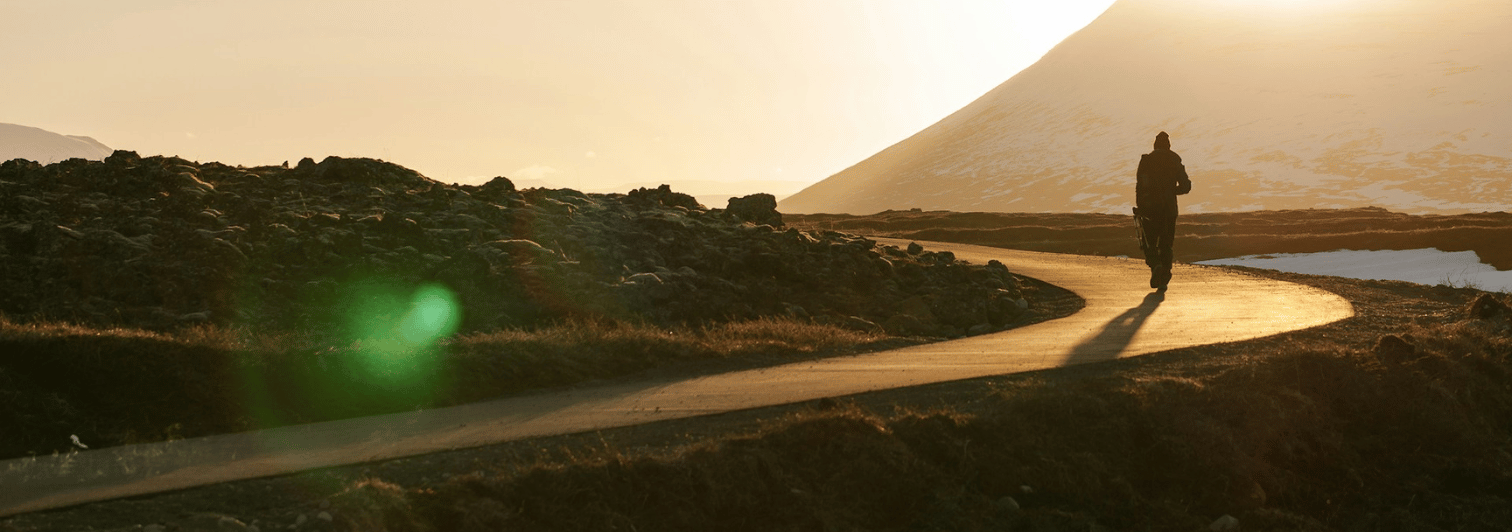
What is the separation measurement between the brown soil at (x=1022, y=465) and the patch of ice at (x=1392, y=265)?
23.2 m

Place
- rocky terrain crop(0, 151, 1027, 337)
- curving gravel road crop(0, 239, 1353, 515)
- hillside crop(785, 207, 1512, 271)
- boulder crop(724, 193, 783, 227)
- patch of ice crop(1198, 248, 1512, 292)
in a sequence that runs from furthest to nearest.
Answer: hillside crop(785, 207, 1512, 271) → patch of ice crop(1198, 248, 1512, 292) → boulder crop(724, 193, 783, 227) → rocky terrain crop(0, 151, 1027, 337) → curving gravel road crop(0, 239, 1353, 515)

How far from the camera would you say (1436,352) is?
11117mm

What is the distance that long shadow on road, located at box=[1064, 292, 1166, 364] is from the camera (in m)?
11.2

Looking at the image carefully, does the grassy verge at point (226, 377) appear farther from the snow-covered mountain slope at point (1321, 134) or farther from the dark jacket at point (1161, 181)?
the snow-covered mountain slope at point (1321, 134)

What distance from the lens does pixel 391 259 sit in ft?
59.6

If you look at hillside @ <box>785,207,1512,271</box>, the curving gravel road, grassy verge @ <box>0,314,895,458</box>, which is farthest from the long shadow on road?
hillside @ <box>785,207,1512,271</box>

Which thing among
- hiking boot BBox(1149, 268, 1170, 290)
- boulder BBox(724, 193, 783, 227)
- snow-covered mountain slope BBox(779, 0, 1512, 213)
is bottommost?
hiking boot BBox(1149, 268, 1170, 290)

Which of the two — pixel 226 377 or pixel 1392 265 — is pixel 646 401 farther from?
pixel 1392 265

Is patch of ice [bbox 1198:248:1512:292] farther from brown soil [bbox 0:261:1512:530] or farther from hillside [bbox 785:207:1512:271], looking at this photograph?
brown soil [bbox 0:261:1512:530]

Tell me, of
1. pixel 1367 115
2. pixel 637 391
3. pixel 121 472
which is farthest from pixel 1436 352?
pixel 1367 115

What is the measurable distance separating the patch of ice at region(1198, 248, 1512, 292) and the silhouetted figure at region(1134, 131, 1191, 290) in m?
16.0

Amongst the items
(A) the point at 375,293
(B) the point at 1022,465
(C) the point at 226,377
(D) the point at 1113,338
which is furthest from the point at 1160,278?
(C) the point at 226,377

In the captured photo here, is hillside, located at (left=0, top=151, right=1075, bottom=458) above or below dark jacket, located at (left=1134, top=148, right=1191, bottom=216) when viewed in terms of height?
below

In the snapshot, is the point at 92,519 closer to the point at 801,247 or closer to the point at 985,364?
the point at 985,364
